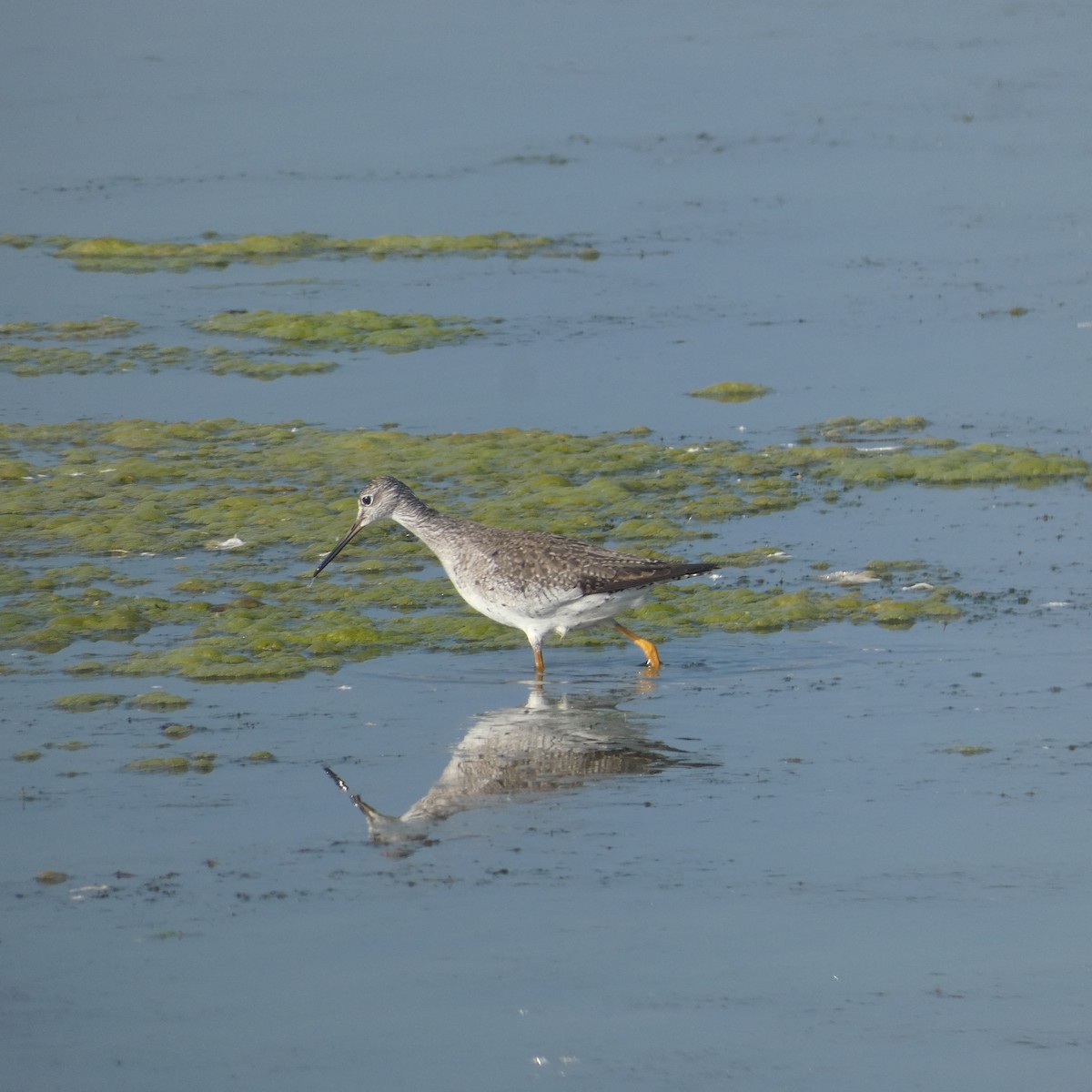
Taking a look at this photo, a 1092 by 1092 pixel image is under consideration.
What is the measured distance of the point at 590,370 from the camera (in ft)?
51.0

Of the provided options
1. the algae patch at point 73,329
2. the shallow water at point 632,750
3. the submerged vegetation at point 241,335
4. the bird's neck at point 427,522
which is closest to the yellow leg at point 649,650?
the shallow water at point 632,750

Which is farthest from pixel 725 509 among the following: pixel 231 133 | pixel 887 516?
pixel 231 133

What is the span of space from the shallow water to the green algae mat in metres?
0.28

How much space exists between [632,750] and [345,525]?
410 centimetres

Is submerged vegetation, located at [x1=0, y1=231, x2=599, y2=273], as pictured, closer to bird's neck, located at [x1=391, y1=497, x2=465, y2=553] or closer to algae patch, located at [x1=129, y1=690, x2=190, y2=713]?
bird's neck, located at [x1=391, y1=497, x2=465, y2=553]

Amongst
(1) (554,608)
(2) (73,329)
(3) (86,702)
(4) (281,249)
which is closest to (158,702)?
(3) (86,702)

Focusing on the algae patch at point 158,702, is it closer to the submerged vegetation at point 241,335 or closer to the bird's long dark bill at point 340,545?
the bird's long dark bill at point 340,545

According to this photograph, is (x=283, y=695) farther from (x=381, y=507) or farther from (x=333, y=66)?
(x=333, y=66)

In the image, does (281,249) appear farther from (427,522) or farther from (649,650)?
(649,650)

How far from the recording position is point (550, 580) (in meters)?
9.84

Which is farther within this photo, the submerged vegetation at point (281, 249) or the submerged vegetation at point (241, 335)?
the submerged vegetation at point (281, 249)

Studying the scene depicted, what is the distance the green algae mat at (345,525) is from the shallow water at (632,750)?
0.28 metres

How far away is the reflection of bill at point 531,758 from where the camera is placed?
782cm

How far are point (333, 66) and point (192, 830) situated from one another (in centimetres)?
2120
